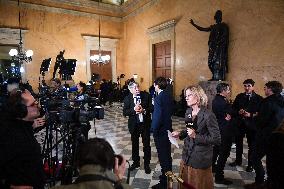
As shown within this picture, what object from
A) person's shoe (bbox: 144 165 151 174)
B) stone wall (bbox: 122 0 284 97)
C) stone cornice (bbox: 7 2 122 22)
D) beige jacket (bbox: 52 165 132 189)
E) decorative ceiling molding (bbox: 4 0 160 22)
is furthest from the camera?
decorative ceiling molding (bbox: 4 0 160 22)

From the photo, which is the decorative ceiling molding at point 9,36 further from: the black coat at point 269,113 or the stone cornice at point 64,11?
the black coat at point 269,113

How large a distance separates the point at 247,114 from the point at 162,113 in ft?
5.31

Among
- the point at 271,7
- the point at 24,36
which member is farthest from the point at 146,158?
the point at 24,36

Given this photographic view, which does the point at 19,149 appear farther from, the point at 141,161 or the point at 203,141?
the point at 141,161

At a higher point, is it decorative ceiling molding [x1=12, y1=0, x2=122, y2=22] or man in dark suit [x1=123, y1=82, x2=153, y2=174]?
decorative ceiling molding [x1=12, y1=0, x2=122, y2=22]

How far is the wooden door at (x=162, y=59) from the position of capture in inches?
487

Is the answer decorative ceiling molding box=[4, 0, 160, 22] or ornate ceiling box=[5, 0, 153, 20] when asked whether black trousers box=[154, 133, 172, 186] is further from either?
ornate ceiling box=[5, 0, 153, 20]

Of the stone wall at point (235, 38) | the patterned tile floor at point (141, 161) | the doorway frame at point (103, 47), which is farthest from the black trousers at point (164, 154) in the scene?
the doorway frame at point (103, 47)

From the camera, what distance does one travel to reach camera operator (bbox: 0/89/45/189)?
6.04ft

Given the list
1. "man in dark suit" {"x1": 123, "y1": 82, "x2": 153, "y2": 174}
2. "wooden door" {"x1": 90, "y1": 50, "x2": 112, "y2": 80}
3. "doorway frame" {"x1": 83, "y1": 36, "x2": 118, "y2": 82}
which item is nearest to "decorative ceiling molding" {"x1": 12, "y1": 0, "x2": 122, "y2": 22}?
"doorway frame" {"x1": 83, "y1": 36, "x2": 118, "y2": 82}

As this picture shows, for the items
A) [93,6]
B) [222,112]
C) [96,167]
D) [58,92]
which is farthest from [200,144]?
[93,6]

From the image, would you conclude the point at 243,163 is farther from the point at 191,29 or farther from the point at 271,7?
the point at 191,29

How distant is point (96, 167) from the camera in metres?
1.25

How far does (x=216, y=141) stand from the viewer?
8.37 feet
